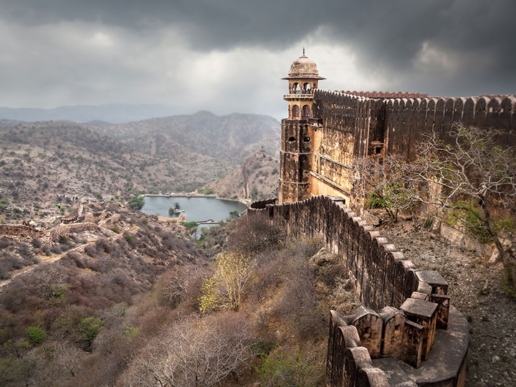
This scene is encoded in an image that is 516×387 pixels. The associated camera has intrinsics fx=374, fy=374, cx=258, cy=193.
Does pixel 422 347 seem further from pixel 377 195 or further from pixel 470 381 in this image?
pixel 377 195

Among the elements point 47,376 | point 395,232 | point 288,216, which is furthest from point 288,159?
point 47,376

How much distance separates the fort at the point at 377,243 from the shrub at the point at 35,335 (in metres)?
12.6

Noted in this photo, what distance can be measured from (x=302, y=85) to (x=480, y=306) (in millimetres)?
19429

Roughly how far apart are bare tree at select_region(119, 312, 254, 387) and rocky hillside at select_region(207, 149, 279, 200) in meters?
64.5

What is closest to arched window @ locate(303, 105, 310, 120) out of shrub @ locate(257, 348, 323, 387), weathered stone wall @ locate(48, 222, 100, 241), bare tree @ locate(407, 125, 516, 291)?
bare tree @ locate(407, 125, 516, 291)

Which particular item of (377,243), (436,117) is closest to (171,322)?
(377,243)

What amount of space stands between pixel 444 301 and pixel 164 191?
102160 millimetres

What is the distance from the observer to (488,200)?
8.55 metres

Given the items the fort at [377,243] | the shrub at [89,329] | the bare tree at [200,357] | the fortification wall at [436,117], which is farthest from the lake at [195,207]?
the bare tree at [200,357]

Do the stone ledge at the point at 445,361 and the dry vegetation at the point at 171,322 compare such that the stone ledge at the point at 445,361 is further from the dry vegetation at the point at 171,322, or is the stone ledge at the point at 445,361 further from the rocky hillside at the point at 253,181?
the rocky hillside at the point at 253,181

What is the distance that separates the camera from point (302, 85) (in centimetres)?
2408

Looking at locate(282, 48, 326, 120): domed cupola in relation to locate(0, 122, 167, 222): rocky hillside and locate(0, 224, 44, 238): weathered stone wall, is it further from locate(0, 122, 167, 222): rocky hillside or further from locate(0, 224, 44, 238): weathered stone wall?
locate(0, 122, 167, 222): rocky hillside

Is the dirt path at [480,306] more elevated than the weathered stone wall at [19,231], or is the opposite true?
the dirt path at [480,306]

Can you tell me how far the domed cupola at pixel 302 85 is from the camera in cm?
2386
